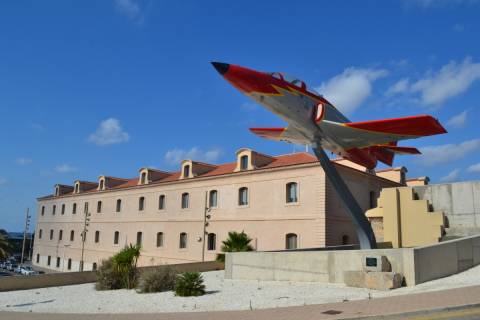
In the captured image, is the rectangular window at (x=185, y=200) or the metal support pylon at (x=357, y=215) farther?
the rectangular window at (x=185, y=200)

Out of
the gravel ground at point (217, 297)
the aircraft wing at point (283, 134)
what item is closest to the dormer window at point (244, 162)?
the aircraft wing at point (283, 134)

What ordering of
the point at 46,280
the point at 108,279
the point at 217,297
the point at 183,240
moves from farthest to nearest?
the point at 183,240, the point at 46,280, the point at 108,279, the point at 217,297

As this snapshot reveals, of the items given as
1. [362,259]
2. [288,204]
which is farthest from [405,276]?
[288,204]

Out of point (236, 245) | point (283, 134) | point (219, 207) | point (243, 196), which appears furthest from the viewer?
point (219, 207)

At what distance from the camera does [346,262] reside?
1405 centimetres

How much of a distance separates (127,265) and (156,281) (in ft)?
9.38

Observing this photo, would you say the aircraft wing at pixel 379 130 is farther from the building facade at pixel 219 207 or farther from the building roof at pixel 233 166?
the building roof at pixel 233 166

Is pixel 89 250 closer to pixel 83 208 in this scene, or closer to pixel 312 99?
pixel 83 208

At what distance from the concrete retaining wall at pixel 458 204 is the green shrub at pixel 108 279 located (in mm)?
16545

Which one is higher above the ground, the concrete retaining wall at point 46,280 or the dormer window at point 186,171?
the dormer window at point 186,171

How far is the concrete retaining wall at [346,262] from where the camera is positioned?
1252 centimetres

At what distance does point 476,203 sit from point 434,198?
6.82ft

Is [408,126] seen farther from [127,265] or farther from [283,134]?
[127,265]

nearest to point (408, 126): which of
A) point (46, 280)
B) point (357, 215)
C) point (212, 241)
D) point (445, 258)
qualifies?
point (357, 215)
